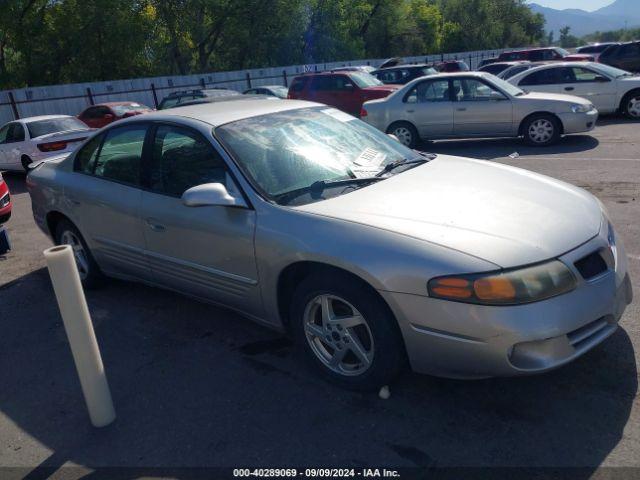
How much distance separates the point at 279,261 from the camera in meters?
3.30

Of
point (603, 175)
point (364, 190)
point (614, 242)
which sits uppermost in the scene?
point (364, 190)

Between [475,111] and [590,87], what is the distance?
3.81 metres

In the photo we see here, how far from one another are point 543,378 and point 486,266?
962 mm

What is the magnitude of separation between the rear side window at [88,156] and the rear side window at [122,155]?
3.3 inches

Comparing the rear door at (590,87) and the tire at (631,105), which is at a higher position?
the rear door at (590,87)

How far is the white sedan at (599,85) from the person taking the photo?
13.0m

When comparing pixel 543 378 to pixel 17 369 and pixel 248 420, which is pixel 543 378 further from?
pixel 17 369

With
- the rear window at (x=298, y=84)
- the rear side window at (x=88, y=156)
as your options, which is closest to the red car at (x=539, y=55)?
the rear window at (x=298, y=84)

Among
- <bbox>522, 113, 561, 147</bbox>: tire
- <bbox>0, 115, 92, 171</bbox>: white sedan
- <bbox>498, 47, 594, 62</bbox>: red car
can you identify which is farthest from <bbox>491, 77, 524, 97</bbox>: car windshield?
<bbox>498, 47, 594, 62</bbox>: red car

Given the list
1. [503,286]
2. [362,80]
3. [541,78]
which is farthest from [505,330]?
[362,80]

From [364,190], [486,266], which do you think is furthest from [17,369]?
[486,266]

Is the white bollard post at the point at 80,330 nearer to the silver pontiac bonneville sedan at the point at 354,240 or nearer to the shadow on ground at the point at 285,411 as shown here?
the shadow on ground at the point at 285,411

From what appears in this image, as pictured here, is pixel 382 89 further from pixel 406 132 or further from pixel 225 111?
pixel 225 111

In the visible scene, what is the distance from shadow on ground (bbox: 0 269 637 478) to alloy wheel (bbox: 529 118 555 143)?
26.4 feet
